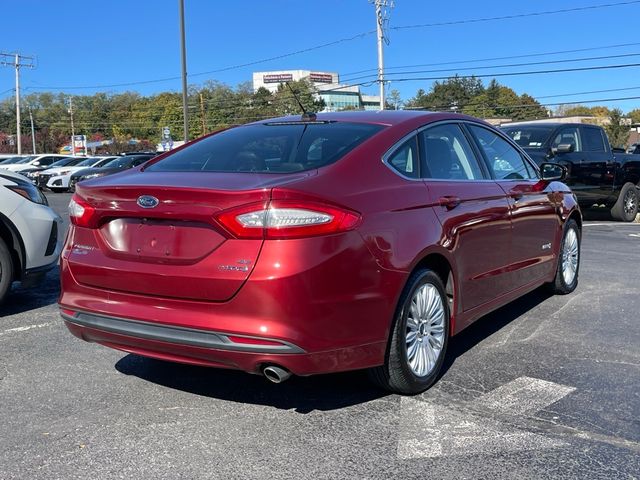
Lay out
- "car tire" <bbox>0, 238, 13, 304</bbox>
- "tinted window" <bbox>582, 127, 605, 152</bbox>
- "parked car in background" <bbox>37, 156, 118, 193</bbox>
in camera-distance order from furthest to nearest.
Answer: "parked car in background" <bbox>37, 156, 118, 193</bbox> < "tinted window" <bbox>582, 127, 605, 152</bbox> < "car tire" <bbox>0, 238, 13, 304</bbox>

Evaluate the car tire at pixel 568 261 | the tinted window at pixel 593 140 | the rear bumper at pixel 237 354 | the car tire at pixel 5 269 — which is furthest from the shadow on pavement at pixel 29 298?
the tinted window at pixel 593 140

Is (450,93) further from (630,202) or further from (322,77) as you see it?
(630,202)

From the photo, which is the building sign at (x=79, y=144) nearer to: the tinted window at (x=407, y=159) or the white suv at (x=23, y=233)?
the white suv at (x=23, y=233)

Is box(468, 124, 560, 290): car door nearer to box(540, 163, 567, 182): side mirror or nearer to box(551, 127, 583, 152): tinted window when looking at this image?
box(540, 163, 567, 182): side mirror

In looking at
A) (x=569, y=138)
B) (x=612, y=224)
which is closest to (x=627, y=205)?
(x=612, y=224)

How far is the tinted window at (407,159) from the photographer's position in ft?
12.2

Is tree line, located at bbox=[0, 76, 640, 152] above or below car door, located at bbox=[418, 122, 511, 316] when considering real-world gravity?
above

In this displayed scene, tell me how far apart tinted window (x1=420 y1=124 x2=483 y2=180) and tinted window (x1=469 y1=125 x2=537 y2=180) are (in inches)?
10.3

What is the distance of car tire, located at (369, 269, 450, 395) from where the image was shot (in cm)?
351

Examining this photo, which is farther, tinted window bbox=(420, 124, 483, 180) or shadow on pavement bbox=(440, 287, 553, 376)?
shadow on pavement bbox=(440, 287, 553, 376)

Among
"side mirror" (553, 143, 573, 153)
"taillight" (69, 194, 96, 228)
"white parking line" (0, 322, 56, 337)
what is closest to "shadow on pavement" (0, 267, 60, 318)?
"white parking line" (0, 322, 56, 337)

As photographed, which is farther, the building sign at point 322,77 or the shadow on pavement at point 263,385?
the building sign at point 322,77

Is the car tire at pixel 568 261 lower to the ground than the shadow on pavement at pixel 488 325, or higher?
higher

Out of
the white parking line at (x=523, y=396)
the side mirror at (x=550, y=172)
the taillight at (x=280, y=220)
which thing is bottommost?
the white parking line at (x=523, y=396)
